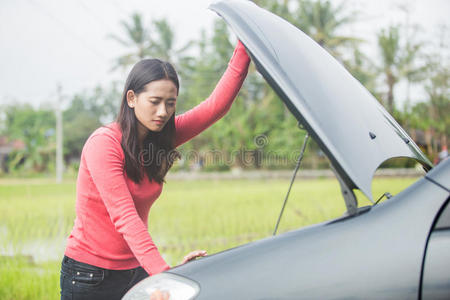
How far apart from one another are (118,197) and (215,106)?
609 millimetres

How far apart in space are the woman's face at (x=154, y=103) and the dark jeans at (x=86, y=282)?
526mm

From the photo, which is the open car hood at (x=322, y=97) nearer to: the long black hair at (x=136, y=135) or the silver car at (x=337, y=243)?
the silver car at (x=337, y=243)

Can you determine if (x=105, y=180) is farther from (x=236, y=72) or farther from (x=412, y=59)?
(x=412, y=59)

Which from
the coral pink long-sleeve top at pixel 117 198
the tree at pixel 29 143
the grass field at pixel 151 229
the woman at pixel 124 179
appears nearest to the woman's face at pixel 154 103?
the woman at pixel 124 179

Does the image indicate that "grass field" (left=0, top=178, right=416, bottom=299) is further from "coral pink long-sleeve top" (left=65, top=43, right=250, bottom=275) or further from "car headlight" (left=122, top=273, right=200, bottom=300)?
"car headlight" (left=122, top=273, right=200, bottom=300)

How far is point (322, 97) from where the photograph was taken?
1.12 meters

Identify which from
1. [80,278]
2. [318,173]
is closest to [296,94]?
[80,278]

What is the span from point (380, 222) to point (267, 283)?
0.30 m

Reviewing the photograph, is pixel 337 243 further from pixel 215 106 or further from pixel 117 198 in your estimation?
pixel 215 106

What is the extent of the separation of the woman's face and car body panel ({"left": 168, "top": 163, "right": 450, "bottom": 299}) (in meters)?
0.59

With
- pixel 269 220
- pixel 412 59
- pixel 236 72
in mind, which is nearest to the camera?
pixel 236 72

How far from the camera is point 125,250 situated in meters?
1.51

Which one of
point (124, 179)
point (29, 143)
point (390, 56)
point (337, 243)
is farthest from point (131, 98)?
point (390, 56)

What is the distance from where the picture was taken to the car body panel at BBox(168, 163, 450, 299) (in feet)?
3.05
